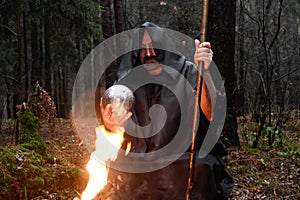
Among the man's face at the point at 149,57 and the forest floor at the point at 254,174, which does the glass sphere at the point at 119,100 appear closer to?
the man's face at the point at 149,57

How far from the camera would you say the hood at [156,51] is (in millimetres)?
3127

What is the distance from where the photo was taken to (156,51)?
3.18m

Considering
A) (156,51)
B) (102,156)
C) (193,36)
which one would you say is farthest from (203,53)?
(193,36)

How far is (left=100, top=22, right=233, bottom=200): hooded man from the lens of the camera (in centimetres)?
305

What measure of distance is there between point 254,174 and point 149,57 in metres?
4.13

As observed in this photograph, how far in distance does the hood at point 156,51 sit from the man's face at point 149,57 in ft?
0.11

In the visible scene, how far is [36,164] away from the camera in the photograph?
5.04 metres

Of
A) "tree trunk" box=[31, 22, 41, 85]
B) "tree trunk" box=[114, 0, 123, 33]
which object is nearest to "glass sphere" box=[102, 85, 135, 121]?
"tree trunk" box=[114, 0, 123, 33]

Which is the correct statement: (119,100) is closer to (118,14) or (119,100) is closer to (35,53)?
(118,14)

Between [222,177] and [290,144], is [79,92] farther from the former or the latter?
[222,177]

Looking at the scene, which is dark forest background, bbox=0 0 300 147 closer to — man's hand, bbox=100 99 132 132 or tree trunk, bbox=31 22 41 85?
tree trunk, bbox=31 22 41 85

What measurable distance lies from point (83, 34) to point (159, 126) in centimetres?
1159

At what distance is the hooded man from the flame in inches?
2.6

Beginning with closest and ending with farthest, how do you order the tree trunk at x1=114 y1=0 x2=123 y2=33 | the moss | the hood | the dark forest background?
the hood
the moss
the dark forest background
the tree trunk at x1=114 y1=0 x2=123 y2=33
